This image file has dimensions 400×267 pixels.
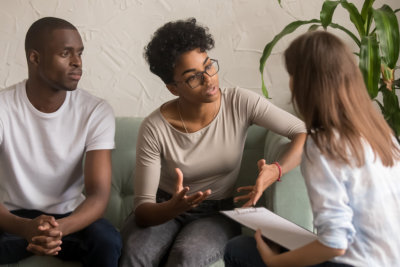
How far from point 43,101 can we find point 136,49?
63 centimetres

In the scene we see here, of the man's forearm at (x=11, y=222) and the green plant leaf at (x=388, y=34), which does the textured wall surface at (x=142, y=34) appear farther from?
the man's forearm at (x=11, y=222)

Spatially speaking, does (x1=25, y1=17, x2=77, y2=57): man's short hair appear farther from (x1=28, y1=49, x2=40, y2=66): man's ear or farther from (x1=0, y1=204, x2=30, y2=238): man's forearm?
(x1=0, y1=204, x2=30, y2=238): man's forearm

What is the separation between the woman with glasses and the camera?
5.39ft

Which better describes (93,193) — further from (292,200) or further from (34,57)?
(292,200)

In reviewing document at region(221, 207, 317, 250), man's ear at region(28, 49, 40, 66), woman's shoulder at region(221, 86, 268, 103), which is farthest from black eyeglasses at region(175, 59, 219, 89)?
man's ear at region(28, 49, 40, 66)

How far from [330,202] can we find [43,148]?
1.10 meters

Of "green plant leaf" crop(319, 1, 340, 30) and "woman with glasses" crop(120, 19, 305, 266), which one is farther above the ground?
"green plant leaf" crop(319, 1, 340, 30)

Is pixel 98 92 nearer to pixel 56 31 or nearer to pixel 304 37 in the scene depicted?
pixel 56 31

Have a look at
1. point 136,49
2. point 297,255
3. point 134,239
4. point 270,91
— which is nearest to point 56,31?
point 136,49

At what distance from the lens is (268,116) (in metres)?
1.74

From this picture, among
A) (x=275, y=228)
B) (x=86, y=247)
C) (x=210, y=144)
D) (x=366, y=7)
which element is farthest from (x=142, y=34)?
(x=275, y=228)

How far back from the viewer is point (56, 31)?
5.91ft

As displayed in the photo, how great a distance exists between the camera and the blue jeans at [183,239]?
1552 mm

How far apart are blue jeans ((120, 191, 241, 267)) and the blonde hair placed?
2.07 feet
